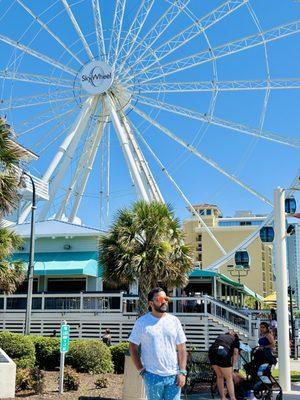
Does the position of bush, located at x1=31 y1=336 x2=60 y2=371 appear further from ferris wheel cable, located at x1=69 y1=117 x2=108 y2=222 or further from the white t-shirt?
ferris wheel cable, located at x1=69 y1=117 x2=108 y2=222

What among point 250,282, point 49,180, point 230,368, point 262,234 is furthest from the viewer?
point 250,282

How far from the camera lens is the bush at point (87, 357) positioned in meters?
17.1

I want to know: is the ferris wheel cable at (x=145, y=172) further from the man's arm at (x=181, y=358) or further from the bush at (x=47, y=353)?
the man's arm at (x=181, y=358)

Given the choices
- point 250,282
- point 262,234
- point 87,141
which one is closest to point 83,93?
point 87,141

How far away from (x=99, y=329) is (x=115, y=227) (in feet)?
14.9

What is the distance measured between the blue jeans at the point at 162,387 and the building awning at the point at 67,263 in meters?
21.8

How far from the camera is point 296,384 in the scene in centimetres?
1541

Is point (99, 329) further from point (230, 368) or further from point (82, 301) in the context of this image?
point (230, 368)

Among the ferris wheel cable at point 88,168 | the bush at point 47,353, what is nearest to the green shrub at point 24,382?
the bush at point 47,353

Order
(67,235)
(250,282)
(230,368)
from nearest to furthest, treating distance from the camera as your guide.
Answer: (230,368)
(67,235)
(250,282)

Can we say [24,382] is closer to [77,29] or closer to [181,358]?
[181,358]

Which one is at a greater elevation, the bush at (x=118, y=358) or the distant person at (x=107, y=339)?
the distant person at (x=107, y=339)

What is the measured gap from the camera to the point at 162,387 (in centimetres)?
624

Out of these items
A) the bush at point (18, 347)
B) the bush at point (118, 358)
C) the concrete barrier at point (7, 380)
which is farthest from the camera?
the bush at point (118, 358)
